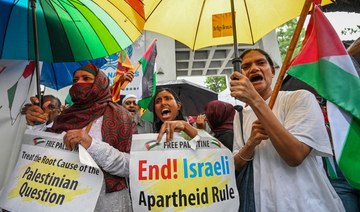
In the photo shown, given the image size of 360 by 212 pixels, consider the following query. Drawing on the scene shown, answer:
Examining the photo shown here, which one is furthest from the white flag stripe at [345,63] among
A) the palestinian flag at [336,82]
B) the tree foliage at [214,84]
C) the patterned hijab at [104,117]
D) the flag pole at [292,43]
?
the tree foliage at [214,84]

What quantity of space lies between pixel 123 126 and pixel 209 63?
1360cm

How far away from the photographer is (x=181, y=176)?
1551mm

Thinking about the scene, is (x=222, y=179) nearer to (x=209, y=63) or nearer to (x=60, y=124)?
(x=60, y=124)

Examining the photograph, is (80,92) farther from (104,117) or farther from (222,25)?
(222,25)

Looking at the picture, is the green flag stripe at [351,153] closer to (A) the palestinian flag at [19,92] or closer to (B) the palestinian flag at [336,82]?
(B) the palestinian flag at [336,82]

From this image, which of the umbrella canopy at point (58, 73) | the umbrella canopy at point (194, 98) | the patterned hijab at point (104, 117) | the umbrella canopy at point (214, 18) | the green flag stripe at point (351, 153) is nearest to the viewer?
the green flag stripe at point (351, 153)

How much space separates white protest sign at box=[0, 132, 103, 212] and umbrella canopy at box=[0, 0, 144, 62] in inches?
35.3

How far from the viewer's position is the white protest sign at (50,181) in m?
1.60

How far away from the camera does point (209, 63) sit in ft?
49.5

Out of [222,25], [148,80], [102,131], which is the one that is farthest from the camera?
[148,80]

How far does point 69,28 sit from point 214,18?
1.28 m

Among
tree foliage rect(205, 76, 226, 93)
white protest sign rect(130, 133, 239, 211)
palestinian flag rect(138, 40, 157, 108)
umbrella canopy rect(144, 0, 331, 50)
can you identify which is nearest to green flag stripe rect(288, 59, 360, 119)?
white protest sign rect(130, 133, 239, 211)

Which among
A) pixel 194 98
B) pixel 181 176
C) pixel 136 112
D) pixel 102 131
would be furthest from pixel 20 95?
pixel 194 98

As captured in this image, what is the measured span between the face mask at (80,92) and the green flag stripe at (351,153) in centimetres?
161
